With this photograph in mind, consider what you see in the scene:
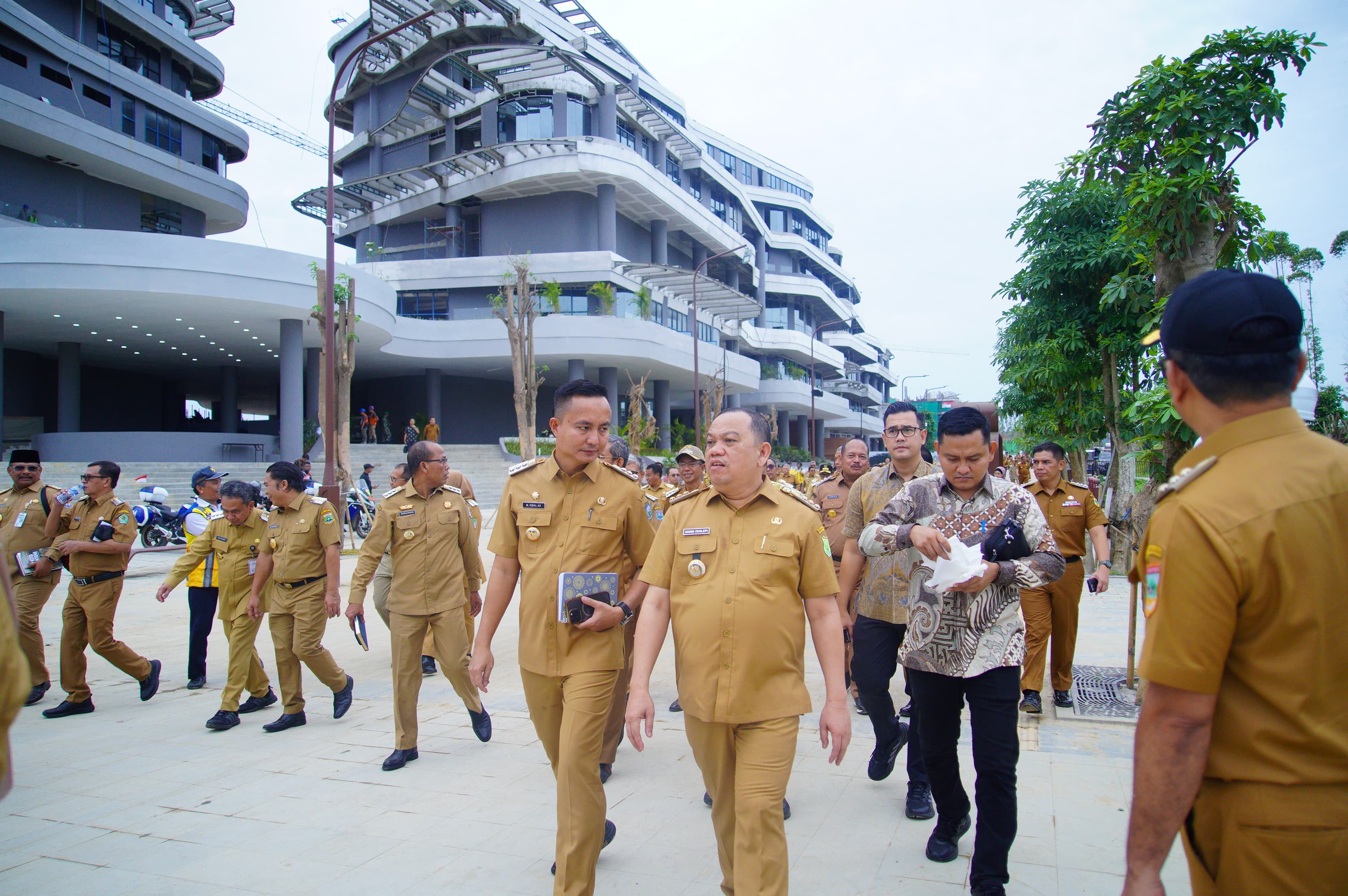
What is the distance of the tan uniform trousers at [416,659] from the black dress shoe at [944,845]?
2.97 metres

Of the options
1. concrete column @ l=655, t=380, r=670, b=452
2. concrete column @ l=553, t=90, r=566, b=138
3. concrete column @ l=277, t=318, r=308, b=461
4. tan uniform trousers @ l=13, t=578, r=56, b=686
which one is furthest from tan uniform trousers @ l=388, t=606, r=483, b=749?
concrete column @ l=553, t=90, r=566, b=138

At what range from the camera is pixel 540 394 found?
1732 inches

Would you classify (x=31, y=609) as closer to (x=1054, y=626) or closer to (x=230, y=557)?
(x=230, y=557)

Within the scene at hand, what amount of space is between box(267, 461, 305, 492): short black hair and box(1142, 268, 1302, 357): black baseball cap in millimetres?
5460

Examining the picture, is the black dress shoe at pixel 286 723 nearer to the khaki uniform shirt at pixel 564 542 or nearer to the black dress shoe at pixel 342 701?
the black dress shoe at pixel 342 701

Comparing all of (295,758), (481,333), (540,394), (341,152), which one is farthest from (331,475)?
(341,152)

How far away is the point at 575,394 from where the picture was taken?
3621 millimetres

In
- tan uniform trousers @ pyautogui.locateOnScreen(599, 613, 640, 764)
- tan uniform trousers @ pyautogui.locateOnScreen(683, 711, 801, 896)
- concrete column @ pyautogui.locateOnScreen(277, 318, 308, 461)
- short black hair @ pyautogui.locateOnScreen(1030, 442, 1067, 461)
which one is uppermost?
concrete column @ pyautogui.locateOnScreen(277, 318, 308, 461)

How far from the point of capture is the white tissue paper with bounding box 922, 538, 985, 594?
2.98 meters

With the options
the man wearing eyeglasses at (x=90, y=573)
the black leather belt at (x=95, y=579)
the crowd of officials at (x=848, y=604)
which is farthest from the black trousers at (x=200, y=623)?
the black leather belt at (x=95, y=579)

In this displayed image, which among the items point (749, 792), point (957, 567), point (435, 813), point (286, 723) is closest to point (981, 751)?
point (957, 567)

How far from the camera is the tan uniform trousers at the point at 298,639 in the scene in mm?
5559

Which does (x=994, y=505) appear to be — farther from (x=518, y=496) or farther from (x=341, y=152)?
(x=341, y=152)

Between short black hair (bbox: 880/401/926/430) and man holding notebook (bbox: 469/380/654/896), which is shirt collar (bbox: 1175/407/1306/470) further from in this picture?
short black hair (bbox: 880/401/926/430)
